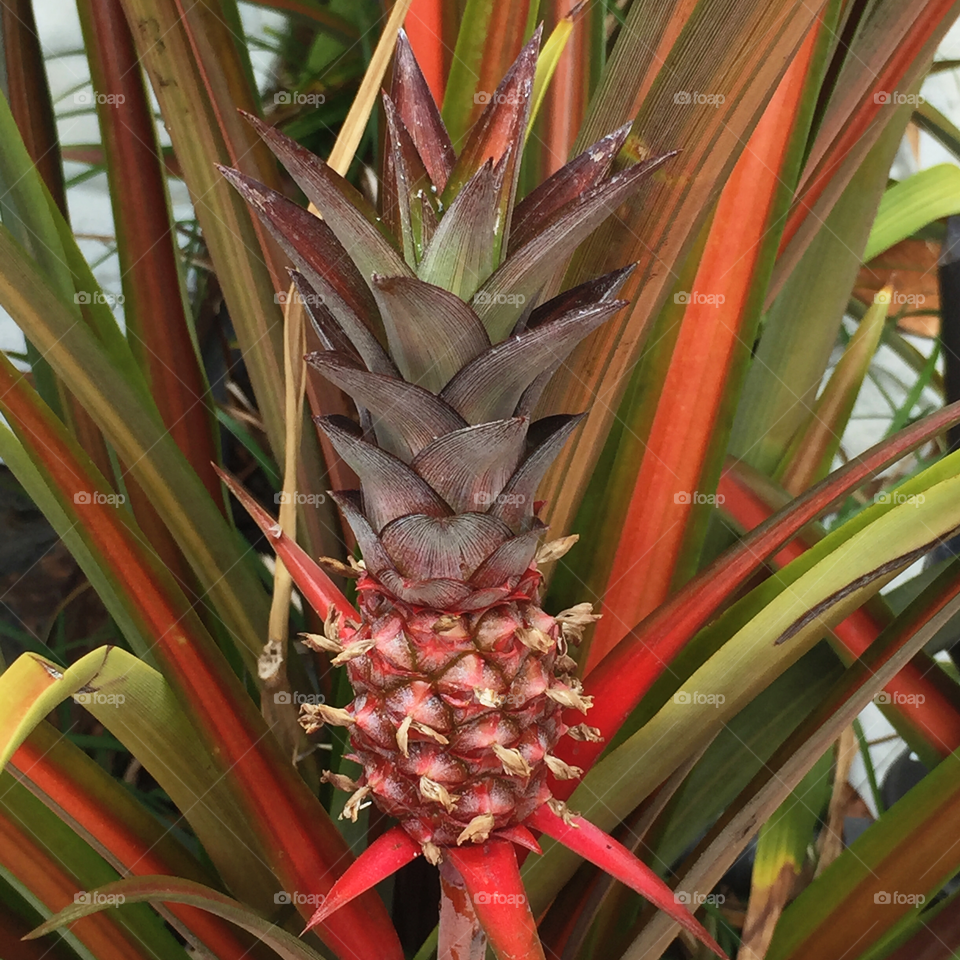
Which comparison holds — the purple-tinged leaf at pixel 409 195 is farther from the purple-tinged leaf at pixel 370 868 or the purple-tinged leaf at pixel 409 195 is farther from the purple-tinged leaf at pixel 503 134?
the purple-tinged leaf at pixel 370 868

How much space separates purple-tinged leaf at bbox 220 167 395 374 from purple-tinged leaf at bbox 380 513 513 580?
72 millimetres

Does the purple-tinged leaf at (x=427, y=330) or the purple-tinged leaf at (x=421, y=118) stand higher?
the purple-tinged leaf at (x=421, y=118)

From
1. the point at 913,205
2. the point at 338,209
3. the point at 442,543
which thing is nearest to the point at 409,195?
the point at 338,209

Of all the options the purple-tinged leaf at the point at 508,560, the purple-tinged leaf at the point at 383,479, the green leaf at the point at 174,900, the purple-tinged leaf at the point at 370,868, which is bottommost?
the green leaf at the point at 174,900

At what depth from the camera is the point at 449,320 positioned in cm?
31

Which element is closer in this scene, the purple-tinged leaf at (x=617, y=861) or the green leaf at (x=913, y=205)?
the purple-tinged leaf at (x=617, y=861)

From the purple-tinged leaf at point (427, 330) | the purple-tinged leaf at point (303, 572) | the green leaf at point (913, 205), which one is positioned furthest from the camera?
the green leaf at point (913, 205)

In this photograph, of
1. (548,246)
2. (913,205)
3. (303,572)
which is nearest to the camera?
(548,246)

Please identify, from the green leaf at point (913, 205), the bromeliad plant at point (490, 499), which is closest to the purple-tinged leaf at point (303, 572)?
the bromeliad plant at point (490, 499)

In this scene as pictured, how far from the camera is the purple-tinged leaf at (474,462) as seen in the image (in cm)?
31

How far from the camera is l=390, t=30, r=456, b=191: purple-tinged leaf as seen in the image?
0.36m

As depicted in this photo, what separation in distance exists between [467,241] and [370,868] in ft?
0.88

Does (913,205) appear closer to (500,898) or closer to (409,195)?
(409,195)

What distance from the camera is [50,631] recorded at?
85 cm
